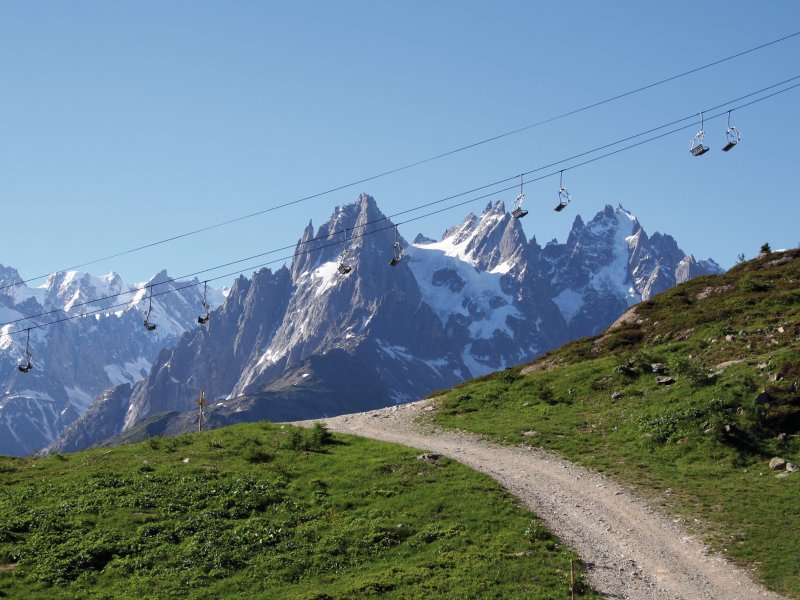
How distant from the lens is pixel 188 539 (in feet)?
126

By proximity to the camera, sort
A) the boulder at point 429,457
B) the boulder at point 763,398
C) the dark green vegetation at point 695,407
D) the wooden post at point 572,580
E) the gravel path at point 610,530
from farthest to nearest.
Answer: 1. the boulder at point 429,457
2. the boulder at point 763,398
3. the dark green vegetation at point 695,407
4. the gravel path at point 610,530
5. the wooden post at point 572,580

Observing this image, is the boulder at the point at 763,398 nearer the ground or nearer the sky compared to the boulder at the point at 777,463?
nearer the sky

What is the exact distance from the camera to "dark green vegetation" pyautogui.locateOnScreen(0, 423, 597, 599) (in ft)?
110

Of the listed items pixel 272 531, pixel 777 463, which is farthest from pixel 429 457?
pixel 777 463

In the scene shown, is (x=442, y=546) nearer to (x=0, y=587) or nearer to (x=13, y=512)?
(x=0, y=587)

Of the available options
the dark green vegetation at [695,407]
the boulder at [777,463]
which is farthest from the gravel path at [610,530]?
the boulder at [777,463]

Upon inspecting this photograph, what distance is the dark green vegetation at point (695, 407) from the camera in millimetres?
37625

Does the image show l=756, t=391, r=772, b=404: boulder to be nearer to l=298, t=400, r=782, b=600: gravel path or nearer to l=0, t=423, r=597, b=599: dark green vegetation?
l=298, t=400, r=782, b=600: gravel path

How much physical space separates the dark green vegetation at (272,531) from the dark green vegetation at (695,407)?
23.2 ft

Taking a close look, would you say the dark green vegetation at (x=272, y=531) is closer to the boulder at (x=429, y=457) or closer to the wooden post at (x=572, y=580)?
the wooden post at (x=572, y=580)

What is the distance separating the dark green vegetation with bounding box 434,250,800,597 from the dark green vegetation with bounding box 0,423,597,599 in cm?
706

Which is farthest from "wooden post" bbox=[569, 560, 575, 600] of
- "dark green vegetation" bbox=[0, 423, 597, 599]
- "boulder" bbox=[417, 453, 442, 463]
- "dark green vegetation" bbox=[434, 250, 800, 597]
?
"boulder" bbox=[417, 453, 442, 463]

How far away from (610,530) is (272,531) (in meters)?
13.6

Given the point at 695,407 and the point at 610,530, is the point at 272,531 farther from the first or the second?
the point at 695,407
